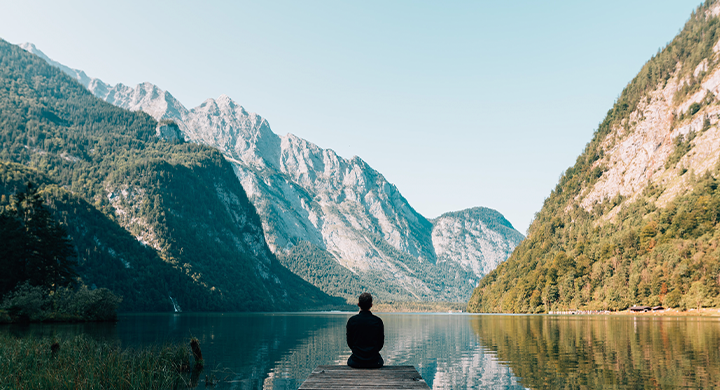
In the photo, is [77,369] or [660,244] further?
[660,244]

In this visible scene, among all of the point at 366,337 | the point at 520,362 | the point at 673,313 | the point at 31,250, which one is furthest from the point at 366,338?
the point at 673,313

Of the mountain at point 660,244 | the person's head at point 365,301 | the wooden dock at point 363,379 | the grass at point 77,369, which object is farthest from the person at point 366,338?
the mountain at point 660,244

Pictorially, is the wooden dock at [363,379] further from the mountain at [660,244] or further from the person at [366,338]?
the mountain at [660,244]

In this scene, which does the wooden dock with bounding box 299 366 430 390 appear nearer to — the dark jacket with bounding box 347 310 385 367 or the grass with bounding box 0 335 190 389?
the dark jacket with bounding box 347 310 385 367

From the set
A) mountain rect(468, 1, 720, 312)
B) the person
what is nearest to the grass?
the person

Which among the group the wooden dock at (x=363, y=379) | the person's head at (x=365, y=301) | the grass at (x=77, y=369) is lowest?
the grass at (x=77, y=369)

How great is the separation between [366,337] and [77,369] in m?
17.4

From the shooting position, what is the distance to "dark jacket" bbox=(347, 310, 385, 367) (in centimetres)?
1549

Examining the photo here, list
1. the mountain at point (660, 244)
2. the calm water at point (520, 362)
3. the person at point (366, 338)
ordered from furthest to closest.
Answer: the mountain at point (660, 244)
the calm water at point (520, 362)
the person at point (366, 338)

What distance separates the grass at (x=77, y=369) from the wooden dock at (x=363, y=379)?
11.6m

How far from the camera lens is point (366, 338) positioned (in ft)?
51.1

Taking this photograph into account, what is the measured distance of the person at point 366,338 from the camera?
15492 mm

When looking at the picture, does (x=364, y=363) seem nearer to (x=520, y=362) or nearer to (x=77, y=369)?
(x=77, y=369)

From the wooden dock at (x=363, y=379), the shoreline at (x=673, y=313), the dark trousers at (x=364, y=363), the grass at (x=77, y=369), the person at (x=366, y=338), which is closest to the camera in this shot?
the wooden dock at (x=363, y=379)
